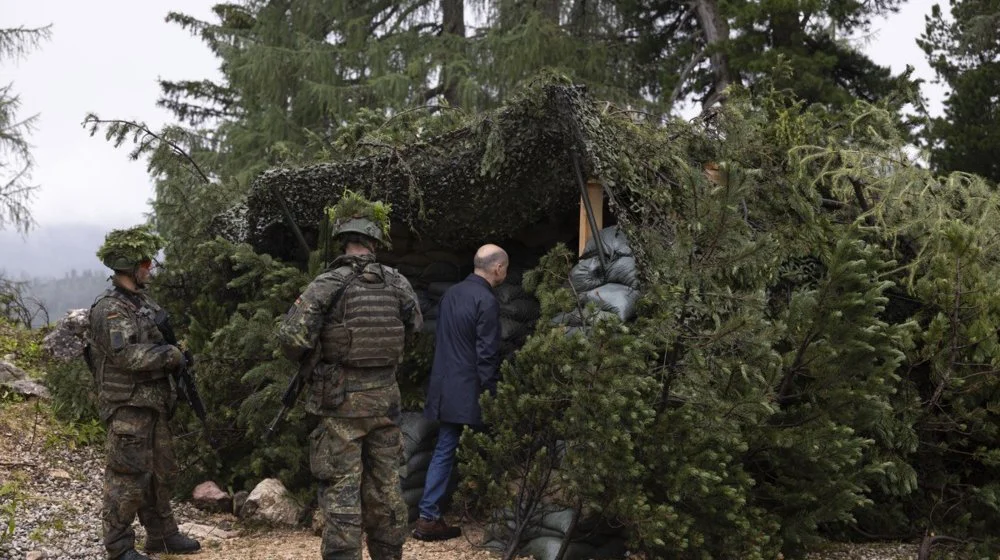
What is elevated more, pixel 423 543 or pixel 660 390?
pixel 660 390

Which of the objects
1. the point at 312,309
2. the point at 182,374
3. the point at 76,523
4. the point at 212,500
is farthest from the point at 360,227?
the point at 76,523

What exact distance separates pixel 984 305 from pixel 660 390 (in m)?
2.44

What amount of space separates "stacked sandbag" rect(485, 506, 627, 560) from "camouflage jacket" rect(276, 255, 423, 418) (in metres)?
1.18

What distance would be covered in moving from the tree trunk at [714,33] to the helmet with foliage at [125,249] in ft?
37.4

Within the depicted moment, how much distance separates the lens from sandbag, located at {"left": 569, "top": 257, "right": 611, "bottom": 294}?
629 cm

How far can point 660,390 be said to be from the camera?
534 centimetres

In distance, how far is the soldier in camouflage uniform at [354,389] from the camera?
16.7 ft

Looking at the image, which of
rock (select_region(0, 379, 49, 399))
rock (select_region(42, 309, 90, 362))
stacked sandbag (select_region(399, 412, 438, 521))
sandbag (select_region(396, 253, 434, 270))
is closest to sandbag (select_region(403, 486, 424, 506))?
stacked sandbag (select_region(399, 412, 438, 521))

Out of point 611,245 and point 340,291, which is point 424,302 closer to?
point 611,245

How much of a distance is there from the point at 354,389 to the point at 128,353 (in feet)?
4.53

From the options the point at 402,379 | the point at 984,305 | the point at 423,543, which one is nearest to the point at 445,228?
the point at 402,379

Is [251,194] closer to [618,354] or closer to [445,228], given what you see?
[445,228]

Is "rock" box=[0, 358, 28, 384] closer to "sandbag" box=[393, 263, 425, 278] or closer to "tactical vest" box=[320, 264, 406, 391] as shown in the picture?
"sandbag" box=[393, 263, 425, 278]

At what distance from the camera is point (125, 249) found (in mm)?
5637
